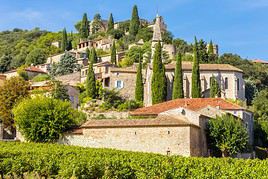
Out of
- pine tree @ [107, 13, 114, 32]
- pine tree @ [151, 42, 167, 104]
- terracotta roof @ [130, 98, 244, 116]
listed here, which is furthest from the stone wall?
pine tree @ [107, 13, 114, 32]

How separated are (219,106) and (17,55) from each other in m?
72.6

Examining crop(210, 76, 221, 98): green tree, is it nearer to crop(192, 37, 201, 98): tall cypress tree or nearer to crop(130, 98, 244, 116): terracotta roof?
crop(192, 37, 201, 98): tall cypress tree

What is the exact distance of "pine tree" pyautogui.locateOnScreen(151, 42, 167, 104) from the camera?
201 ft

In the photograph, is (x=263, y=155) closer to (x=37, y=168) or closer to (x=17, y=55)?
(x=37, y=168)

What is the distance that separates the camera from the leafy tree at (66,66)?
294 feet

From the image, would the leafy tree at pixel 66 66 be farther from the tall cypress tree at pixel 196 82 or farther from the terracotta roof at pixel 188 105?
the terracotta roof at pixel 188 105

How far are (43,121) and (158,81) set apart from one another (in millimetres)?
19615

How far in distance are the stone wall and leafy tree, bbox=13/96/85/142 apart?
1928 mm

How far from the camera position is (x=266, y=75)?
91.0 metres

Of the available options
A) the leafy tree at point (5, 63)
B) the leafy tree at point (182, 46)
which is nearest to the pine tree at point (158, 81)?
the leafy tree at point (182, 46)

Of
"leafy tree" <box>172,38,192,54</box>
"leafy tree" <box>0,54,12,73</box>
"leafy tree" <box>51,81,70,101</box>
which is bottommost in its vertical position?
"leafy tree" <box>51,81,70,101</box>

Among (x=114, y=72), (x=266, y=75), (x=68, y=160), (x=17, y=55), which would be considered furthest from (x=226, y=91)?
(x=17, y=55)

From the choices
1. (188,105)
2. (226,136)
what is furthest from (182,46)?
(226,136)

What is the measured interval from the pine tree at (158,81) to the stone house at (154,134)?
1360 cm
